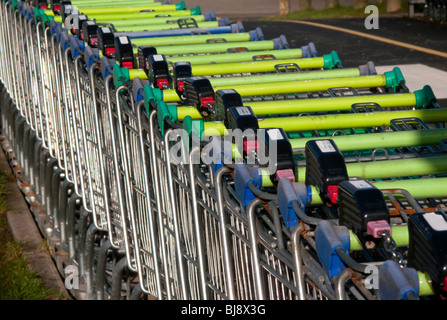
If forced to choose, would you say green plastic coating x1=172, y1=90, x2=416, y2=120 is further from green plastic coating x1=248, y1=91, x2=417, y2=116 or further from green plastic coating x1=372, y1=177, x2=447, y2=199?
green plastic coating x1=372, y1=177, x2=447, y2=199

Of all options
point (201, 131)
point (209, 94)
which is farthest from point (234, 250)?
point (209, 94)

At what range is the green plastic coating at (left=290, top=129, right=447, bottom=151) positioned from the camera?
129 inches

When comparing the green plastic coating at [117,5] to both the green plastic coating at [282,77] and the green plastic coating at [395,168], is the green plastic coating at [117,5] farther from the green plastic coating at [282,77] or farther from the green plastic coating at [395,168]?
the green plastic coating at [395,168]

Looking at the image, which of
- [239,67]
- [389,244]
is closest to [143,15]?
[239,67]

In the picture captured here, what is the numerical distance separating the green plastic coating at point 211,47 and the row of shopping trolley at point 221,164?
0.01 meters

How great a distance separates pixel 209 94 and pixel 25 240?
3.35 metres

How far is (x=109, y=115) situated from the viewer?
167 inches

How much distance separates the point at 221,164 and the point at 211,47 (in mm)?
2578

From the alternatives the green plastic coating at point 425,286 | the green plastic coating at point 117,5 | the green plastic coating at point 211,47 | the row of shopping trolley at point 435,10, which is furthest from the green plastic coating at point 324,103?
the row of shopping trolley at point 435,10

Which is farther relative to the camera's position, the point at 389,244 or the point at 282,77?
the point at 282,77

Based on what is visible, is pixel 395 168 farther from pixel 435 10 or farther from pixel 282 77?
pixel 435 10

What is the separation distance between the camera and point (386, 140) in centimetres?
330

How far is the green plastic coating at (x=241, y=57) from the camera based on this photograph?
495 centimetres
